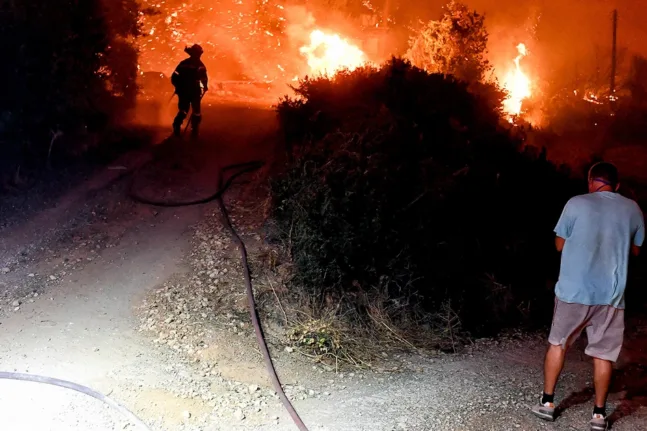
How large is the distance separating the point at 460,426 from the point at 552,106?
1931 centimetres

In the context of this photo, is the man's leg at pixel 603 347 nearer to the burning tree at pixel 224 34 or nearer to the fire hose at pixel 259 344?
the fire hose at pixel 259 344

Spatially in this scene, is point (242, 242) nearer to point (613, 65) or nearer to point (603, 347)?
point (603, 347)

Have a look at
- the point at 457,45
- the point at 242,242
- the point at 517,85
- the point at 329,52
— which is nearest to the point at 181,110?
the point at 242,242

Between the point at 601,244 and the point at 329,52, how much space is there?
20.8 metres

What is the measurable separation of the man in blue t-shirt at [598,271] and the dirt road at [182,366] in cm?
62

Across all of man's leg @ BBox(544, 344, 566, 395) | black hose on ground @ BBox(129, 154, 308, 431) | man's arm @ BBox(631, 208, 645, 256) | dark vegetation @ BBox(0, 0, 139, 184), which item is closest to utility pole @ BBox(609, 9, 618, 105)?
black hose on ground @ BBox(129, 154, 308, 431)

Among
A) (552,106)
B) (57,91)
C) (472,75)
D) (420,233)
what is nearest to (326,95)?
(420,233)

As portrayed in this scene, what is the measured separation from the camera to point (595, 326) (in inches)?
179

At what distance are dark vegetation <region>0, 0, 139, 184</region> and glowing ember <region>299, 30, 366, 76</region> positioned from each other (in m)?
12.4

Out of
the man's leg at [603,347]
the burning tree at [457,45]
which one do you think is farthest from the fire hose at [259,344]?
the burning tree at [457,45]

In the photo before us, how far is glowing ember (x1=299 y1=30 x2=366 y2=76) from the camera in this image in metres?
23.0

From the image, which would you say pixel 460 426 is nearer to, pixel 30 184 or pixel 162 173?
pixel 162 173

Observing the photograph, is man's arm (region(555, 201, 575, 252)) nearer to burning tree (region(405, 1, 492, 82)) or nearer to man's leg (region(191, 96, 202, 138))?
man's leg (region(191, 96, 202, 138))

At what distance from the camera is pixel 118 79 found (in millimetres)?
13086
